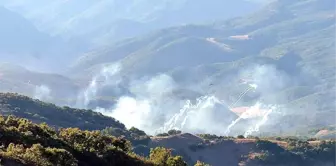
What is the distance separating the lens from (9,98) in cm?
12206

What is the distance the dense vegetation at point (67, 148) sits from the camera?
23.0 meters

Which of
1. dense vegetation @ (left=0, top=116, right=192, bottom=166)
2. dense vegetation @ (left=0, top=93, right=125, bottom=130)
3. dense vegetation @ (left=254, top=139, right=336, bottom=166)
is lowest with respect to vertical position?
dense vegetation @ (left=0, top=116, right=192, bottom=166)

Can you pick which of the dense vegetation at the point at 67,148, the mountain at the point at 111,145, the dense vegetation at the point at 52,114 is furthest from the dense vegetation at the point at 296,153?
the dense vegetation at the point at 67,148

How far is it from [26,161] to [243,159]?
242ft

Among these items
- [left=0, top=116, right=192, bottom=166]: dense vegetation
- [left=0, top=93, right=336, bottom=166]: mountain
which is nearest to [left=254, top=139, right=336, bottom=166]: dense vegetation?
[left=0, top=93, right=336, bottom=166]: mountain

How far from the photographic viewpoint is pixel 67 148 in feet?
89.3

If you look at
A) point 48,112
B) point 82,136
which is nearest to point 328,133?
point 48,112

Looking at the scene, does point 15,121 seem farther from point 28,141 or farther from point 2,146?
point 2,146

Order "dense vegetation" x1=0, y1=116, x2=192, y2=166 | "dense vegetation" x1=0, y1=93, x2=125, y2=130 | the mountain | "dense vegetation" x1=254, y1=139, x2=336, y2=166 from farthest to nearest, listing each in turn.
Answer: "dense vegetation" x1=0, y1=93, x2=125, y2=130, "dense vegetation" x1=254, y1=139, x2=336, y2=166, the mountain, "dense vegetation" x1=0, y1=116, x2=192, y2=166

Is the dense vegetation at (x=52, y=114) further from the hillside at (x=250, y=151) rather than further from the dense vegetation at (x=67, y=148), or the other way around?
the dense vegetation at (x=67, y=148)

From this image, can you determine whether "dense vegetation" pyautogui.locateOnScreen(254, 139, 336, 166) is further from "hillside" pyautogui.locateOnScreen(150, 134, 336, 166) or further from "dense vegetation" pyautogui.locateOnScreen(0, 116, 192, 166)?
"dense vegetation" pyautogui.locateOnScreen(0, 116, 192, 166)

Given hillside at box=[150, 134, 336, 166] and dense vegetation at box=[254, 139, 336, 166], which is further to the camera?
hillside at box=[150, 134, 336, 166]

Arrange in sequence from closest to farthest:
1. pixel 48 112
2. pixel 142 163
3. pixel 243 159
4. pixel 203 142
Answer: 1. pixel 142 163
2. pixel 243 159
3. pixel 203 142
4. pixel 48 112

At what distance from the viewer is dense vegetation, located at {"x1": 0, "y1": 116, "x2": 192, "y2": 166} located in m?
23.0
